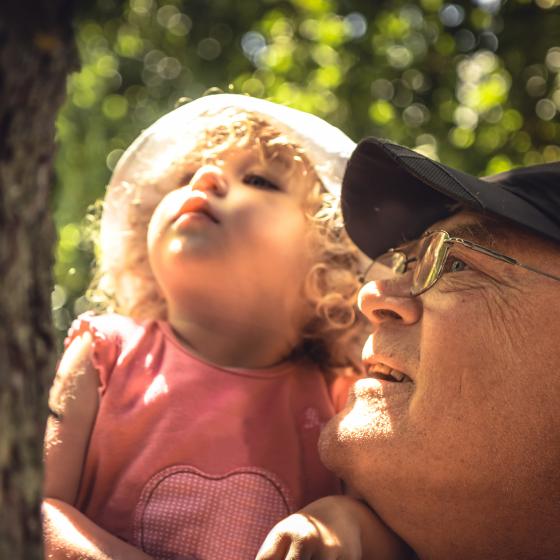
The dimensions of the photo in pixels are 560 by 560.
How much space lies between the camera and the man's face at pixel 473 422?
203 cm

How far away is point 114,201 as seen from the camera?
3.11 meters

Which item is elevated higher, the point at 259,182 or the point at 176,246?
the point at 259,182

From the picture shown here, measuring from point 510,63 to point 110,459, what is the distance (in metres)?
3.92

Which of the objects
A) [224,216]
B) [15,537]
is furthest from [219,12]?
[15,537]

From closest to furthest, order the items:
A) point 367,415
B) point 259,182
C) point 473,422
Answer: point 473,422 < point 367,415 < point 259,182

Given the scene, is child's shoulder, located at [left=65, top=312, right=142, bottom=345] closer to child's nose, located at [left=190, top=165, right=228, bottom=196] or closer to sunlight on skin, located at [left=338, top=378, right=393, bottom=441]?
child's nose, located at [left=190, top=165, right=228, bottom=196]

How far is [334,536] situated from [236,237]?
3.03 ft

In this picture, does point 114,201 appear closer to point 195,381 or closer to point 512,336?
point 195,381

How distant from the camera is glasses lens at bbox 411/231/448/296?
7.33ft

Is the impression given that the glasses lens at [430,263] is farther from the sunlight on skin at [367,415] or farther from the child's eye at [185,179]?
the child's eye at [185,179]

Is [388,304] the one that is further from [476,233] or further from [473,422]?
[473,422]

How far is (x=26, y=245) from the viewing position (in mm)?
1371

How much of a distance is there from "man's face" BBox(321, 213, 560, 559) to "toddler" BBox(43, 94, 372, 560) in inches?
15.6

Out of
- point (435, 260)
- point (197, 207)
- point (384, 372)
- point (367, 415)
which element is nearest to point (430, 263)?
point (435, 260)
